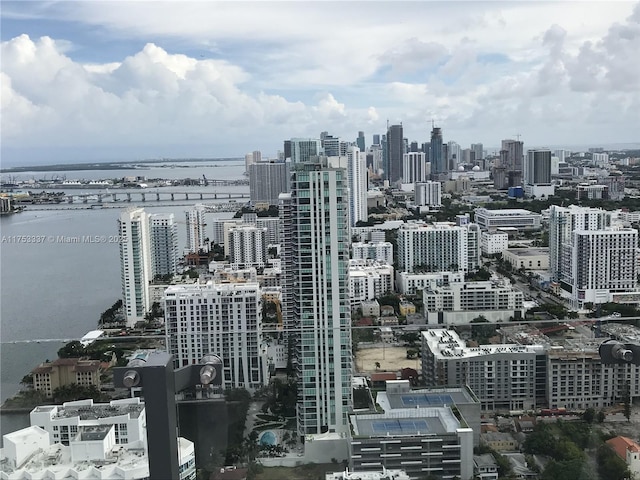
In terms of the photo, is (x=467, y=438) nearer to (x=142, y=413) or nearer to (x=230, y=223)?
(x=142, y=413)

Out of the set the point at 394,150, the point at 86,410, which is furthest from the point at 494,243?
the point at 394,150

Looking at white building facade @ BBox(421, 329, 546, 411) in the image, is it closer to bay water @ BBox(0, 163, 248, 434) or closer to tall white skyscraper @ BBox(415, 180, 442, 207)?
bay water @ BBox(0, 163, 248, 434)

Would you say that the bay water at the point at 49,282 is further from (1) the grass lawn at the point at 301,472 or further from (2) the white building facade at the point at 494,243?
(2) the white building facade at the point at 494,243

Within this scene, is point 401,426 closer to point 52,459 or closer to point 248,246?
point 52,459

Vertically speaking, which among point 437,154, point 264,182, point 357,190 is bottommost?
point 357,190

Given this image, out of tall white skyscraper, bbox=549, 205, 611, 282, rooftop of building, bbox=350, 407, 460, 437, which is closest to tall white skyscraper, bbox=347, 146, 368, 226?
tall white skyscraper, bbox=549, 205, 611, 282

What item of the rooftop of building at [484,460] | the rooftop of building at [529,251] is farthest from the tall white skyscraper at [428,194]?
the rooftop of building at [484,460]
